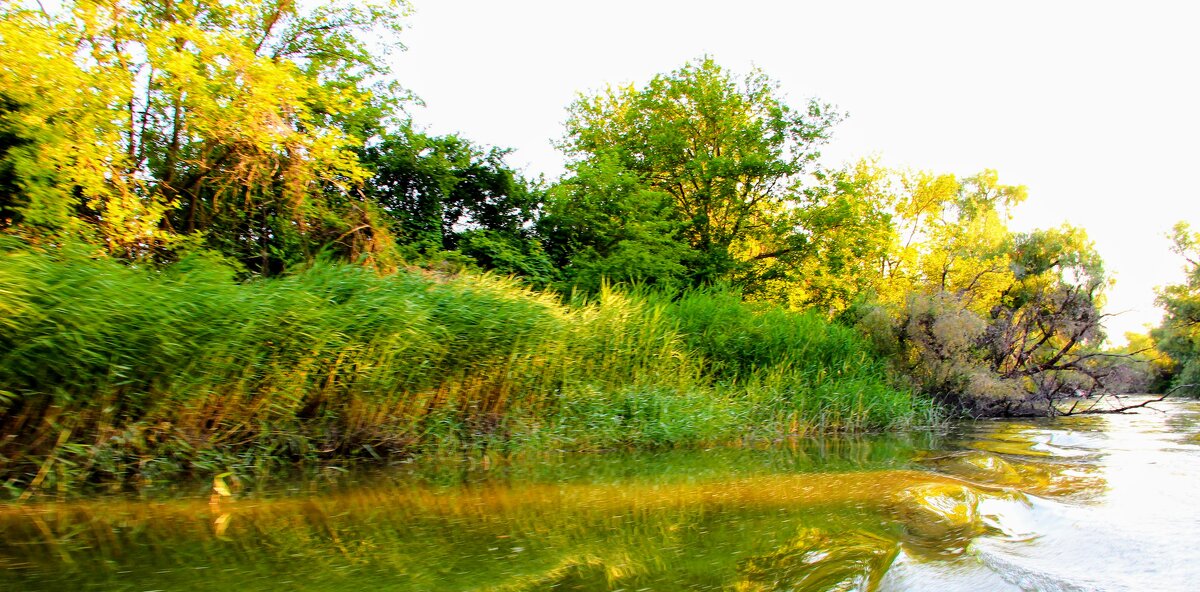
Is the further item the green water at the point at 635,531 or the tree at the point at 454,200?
Answer: the tree at the point at 454,200

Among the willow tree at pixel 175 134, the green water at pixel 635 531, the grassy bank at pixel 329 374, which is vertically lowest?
the green water at pixel 635 531

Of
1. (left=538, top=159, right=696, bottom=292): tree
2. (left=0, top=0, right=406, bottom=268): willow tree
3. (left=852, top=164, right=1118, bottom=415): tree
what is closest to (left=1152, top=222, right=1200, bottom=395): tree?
(left=852, top=164, right=1118, bottom=415): tree

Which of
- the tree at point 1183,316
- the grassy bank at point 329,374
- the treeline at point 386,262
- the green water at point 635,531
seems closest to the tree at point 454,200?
the treeline at point 386,262

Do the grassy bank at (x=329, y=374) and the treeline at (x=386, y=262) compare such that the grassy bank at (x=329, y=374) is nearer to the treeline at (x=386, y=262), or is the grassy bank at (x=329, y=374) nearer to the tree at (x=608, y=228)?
the treeline at (x=386, y=262)

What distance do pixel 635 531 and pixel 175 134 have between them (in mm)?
9856

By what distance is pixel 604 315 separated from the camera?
416 inches

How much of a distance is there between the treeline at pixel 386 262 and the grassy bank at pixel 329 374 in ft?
0.12

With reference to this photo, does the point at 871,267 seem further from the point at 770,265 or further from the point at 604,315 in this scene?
the point at 604,315

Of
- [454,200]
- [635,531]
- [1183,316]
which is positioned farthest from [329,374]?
[1183,316]

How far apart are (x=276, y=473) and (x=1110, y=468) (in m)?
8.75

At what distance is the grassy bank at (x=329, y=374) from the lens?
18.7ft

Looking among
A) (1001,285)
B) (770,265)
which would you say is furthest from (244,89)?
(1001,285)

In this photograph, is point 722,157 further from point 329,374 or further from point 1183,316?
point 1183,316

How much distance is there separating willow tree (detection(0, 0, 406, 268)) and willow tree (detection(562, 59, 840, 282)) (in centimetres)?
1013
